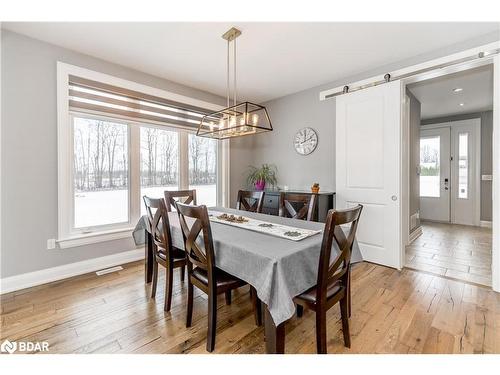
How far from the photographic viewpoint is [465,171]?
5414 millimetres

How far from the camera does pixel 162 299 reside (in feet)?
7.54

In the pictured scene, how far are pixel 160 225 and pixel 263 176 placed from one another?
2.48m

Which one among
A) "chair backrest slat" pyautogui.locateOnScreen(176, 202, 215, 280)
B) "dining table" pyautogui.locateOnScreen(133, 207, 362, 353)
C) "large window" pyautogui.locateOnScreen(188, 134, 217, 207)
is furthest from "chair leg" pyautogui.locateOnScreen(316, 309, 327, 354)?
"large window" pyautogui.locateOnScreen(188, 134, 217, 207)

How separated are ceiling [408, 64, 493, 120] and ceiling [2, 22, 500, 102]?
99 cm

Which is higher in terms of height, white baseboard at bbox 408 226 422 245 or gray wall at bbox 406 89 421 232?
gray wall at bbox 406 89 421 232

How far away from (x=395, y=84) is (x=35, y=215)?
434 centimetres

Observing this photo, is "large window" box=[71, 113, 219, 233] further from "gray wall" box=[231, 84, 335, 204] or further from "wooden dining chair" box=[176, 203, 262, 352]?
"wooden dining chair" box=[176, 203, 262, 352]

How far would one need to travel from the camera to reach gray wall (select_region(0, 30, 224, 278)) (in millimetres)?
2412

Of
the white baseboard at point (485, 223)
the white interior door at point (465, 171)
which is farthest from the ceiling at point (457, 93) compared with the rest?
the white baseboard at point (485, 223)

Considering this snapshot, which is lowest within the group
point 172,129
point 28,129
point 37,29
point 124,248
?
point 124,248

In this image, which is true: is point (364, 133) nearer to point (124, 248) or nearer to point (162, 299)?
point (162, 299)
